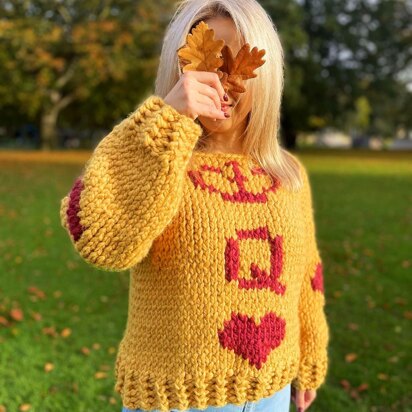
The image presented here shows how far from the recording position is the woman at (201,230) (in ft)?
5.35

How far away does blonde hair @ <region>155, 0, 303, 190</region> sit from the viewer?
1.80 meters

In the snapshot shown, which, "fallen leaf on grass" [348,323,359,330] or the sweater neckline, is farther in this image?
"fallen leaf on grass" [348,323,359,330]

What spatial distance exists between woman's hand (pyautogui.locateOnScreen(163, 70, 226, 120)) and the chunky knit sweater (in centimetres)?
3

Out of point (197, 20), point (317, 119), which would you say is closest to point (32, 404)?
point (197, 20)

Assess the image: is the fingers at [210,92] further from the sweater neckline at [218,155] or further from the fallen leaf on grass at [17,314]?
the fallen leaf on grass at [17,314]

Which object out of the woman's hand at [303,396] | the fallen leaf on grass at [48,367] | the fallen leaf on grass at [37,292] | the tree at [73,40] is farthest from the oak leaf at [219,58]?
the tree at [73,40]

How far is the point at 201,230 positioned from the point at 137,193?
239 millimetres

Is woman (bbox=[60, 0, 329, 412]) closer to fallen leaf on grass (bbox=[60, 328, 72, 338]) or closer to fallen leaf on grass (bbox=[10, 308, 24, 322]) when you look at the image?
fallen leaf on grass (bbox=[60, 328, 72, 338])

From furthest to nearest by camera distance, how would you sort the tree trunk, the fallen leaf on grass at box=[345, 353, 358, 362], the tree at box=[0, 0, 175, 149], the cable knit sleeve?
the tree trunk < the tree at box=[0, 0, 175, 149] < the fallen leaf on grass at box=[345, 353, 358, 362] < the cable knit sleeve

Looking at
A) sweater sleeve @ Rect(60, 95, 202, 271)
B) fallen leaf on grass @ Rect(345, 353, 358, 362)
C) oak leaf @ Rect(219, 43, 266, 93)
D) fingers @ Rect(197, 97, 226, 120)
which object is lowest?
fallen leaf on grass @ Rect(345, 353, 358, 362)

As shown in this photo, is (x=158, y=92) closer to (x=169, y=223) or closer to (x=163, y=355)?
(x=169, y=223)

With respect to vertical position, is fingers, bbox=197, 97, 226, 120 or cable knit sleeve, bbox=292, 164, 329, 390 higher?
fingers, bbox=197, 97, 226, 120

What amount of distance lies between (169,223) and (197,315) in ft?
0.95

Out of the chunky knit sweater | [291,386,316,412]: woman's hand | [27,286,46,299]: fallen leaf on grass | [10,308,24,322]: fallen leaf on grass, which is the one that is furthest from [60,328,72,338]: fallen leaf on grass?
the chunky knit sweater
